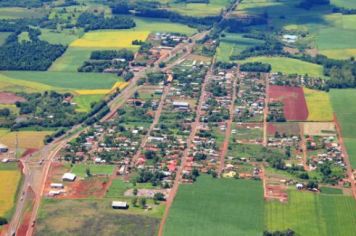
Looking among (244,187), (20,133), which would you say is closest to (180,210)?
(244,187)

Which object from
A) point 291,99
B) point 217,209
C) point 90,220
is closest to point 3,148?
point 90,220

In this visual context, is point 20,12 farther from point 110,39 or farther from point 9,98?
point 9,98

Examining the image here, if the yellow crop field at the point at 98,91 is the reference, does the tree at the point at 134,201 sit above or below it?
above

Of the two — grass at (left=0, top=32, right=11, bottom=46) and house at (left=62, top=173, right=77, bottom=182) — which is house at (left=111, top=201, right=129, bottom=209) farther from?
grass at (left=0, top=32, right=11, bottom=46)

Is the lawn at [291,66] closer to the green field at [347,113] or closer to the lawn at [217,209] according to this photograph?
the green field at [347,113]

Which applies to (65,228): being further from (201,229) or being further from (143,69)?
(143,69)

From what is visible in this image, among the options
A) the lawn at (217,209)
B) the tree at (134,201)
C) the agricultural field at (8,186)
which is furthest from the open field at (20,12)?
the tree at (134,201)
